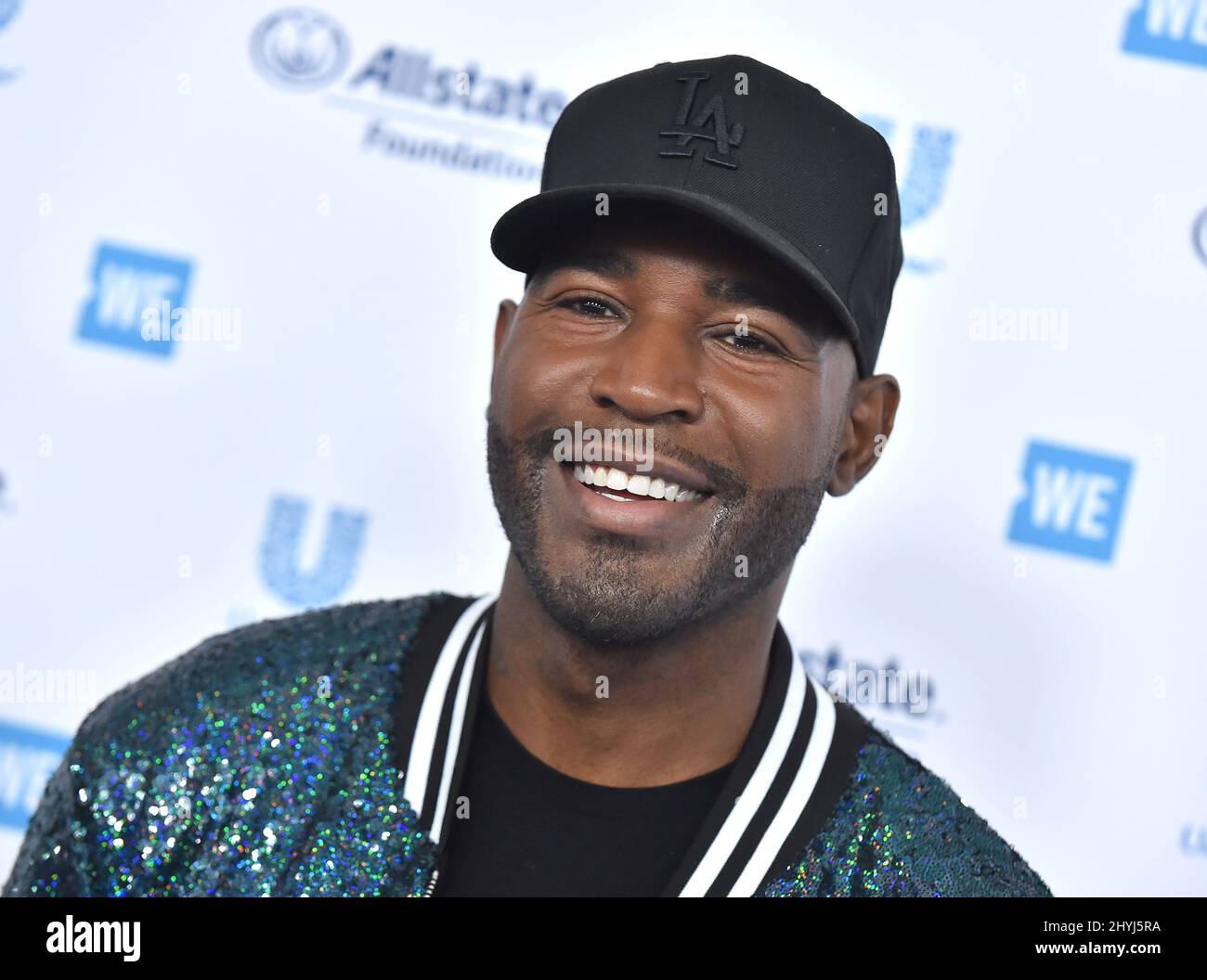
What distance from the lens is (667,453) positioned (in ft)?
4.48

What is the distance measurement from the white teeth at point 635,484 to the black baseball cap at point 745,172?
244mm

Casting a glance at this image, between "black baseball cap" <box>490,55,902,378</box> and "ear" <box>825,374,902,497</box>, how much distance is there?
0.09 m

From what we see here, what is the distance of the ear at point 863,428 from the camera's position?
1592 mm

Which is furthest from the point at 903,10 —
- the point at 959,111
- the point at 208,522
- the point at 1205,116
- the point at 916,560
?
the point at 208,522

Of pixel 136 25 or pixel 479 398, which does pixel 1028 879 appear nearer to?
pixel 479 398

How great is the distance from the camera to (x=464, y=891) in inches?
55.9

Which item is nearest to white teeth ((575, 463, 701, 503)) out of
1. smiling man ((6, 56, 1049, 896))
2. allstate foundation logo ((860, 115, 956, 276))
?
smiling man ((6, 56, 1049, 896))

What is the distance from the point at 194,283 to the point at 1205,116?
198 centimetres

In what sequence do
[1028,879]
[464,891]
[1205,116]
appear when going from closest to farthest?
[464,891] < [1028,879] < [1205,116]

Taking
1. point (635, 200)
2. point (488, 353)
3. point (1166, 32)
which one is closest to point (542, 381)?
point (635, 200)

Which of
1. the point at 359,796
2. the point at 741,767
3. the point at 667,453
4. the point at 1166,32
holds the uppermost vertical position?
the point at 1166,32

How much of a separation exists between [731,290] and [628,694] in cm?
43

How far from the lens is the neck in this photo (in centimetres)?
146

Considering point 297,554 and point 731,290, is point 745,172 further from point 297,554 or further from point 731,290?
point 297,554
